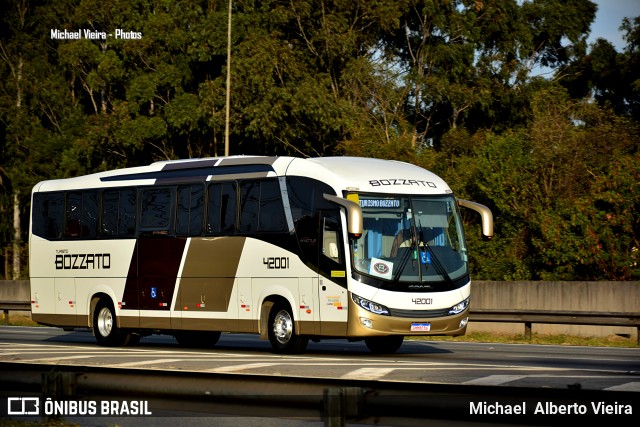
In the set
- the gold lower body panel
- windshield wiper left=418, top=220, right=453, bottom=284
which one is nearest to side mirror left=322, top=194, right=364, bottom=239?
the gold lower body panel

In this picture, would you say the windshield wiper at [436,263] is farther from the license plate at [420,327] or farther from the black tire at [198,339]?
the black tire at [198,339]

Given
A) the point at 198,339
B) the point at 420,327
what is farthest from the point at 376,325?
the point at 198,339

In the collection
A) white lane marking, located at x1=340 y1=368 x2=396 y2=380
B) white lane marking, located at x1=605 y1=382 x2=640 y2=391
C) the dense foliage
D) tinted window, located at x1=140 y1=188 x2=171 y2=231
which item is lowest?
white lane marking, located at x1=340 y1=368 x2=396 y2=380

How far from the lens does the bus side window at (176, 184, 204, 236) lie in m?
22.4

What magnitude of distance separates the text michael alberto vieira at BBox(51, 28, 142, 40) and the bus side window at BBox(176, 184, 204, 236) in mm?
31849

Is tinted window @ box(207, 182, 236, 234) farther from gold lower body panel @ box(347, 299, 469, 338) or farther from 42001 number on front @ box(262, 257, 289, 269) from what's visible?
gold lower body panel @ box(347, 299, 469, 338)

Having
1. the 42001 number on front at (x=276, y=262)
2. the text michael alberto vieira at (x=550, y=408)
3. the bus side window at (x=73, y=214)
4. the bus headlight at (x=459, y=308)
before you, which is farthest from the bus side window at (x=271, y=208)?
the text michael alberto vieira at (x=550, y=408)

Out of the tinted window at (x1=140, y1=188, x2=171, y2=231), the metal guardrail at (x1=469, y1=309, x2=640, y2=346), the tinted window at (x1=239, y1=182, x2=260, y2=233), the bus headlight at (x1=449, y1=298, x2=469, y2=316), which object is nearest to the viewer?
the bus headlight at (x1=449, y1=298, x2=469, y2=316)

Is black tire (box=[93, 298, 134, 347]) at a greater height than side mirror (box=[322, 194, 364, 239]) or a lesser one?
lesser

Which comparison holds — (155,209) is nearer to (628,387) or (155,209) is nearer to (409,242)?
(409,242)

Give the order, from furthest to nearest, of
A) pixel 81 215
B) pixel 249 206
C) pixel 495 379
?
pixel 81 215
pixel 249 206
pixel 495 379

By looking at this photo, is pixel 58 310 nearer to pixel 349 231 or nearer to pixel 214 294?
pixel 214 294

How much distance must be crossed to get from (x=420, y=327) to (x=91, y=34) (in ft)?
134

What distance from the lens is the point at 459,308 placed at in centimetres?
1970
